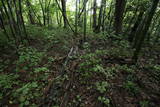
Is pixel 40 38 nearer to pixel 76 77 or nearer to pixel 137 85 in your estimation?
pixel 76 77

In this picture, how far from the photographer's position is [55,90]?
2.86 meters

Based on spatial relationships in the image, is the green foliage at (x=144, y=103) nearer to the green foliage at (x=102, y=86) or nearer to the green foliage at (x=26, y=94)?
the green foliage at (x=102, y=86)

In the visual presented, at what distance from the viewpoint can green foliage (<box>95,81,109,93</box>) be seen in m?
2.82

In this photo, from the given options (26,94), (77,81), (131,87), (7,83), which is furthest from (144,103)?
(7,83)

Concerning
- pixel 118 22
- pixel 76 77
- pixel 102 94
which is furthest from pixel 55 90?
pixel 118 22

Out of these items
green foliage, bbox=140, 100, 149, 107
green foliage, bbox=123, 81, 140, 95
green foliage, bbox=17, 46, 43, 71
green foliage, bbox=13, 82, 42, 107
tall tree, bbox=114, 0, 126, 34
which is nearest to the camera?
green foliage, bbox=140, 100, 149, 107

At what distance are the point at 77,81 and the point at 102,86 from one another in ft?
2.89

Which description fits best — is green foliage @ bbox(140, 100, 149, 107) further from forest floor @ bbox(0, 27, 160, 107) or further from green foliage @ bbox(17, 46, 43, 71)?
green foliage @ bbox(17, 46, 43, 71)

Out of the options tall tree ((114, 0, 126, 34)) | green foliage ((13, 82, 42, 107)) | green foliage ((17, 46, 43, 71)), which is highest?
tall tree ((114, 0, 126, 34))

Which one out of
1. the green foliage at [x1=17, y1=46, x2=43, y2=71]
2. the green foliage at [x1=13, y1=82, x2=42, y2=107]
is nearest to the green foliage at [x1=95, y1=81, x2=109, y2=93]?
the green foliage at [x1=13, y1=82, x2=42, y2=107]

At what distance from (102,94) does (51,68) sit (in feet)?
7.78

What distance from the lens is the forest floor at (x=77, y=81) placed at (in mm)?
2561

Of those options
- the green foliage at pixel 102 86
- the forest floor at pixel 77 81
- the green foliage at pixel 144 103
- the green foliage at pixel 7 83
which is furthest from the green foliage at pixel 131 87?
the green foliage at pixel 7 83

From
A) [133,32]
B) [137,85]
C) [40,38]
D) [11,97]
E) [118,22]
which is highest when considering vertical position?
[118,22]
